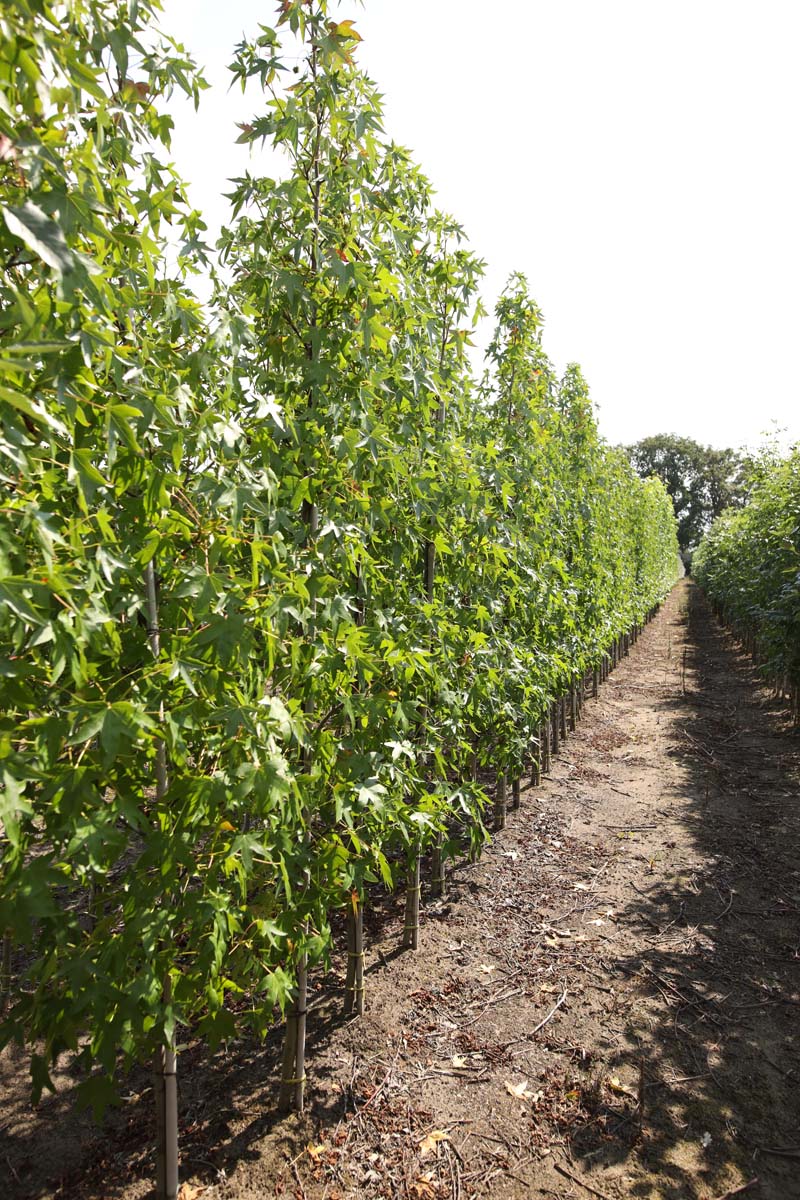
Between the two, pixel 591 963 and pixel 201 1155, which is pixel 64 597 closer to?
pixel 201 1155

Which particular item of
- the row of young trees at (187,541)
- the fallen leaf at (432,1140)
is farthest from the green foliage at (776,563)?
the fallen leaf at (432,1140)

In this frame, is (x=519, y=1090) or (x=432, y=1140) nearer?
(x=432, y=1140)

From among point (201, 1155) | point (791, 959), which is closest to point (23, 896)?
point (201, 1155)

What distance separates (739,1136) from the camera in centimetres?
321

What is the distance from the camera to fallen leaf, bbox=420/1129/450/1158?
3164 mm

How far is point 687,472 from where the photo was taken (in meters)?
89.7

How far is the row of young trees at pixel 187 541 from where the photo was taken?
1.69 m

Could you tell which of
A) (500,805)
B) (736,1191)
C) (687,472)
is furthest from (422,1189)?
(687,472)

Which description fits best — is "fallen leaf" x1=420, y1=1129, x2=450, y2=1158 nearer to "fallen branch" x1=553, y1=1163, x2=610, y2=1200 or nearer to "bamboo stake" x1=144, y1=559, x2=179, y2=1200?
"fallen branch" x1=553, y1=1163, x2=610, y2=1200

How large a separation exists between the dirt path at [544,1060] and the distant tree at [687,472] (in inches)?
3309

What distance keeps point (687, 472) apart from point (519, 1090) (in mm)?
95544

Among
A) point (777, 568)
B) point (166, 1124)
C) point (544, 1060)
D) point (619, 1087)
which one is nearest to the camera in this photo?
point (166, 1124)

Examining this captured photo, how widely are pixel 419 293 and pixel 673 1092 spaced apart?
15.7ft

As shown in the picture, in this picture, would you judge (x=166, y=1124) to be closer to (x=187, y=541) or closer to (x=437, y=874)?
(x=187, y=541)
